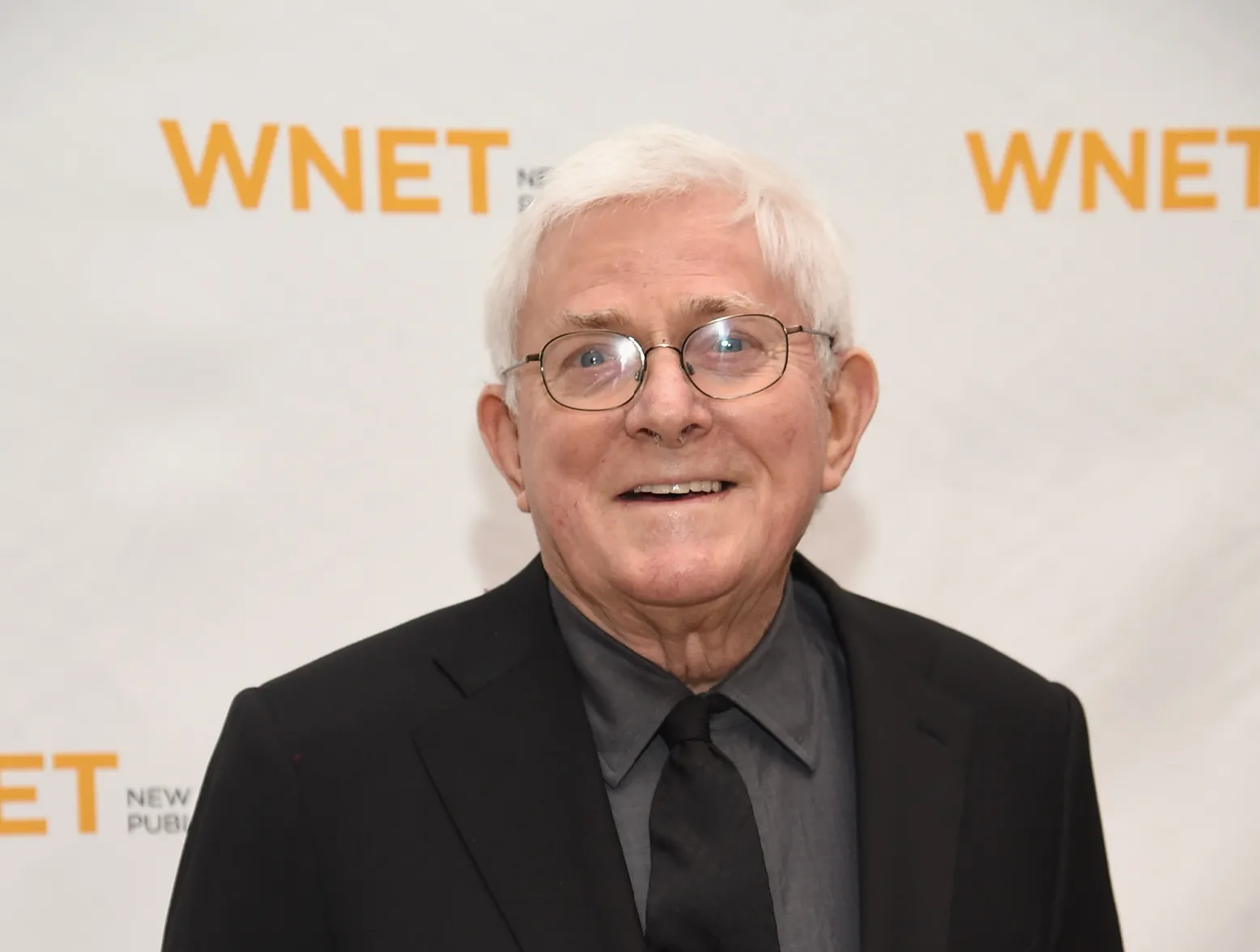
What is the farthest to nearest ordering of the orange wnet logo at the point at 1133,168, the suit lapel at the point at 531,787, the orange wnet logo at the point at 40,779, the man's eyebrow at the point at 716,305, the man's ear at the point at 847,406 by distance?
the orange wnet logo at the point at 1133,168
the orange wnet logo at the point at 40,779
the man's ear at the point at 847,406
the man's eyebrow at the point at 716,305
the suit lapel at the point at 531,787

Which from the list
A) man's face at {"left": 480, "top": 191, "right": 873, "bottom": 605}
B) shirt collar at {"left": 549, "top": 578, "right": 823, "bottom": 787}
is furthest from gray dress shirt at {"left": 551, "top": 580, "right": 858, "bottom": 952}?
man's face at {"left": 480, "top": 191, "right": 873, "bottom": 605}

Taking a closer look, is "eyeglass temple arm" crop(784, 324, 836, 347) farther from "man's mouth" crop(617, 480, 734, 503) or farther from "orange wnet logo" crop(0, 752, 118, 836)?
"orange wnet logo" crop(0, 752, 118, 836)

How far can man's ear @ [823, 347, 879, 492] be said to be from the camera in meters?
1.47

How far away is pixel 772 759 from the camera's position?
4.50ft

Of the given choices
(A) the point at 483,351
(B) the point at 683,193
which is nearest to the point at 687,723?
(B) the point at 683,193

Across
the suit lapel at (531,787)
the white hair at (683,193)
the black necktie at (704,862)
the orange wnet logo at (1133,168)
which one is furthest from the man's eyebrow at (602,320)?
the orange wnet logo at (1133,168)

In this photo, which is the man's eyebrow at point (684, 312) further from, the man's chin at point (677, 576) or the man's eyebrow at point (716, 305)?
the man's chin at point (677, 576)

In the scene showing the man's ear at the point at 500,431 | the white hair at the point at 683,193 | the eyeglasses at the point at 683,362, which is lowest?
the man's ear at the point at 500,431

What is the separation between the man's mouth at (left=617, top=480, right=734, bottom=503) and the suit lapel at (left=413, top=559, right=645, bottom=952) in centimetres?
22

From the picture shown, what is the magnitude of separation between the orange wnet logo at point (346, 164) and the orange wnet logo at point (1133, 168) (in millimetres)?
865

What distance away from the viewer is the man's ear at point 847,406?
147 cm

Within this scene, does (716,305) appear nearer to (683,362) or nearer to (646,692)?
(683,362)

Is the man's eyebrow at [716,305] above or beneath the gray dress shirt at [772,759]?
above

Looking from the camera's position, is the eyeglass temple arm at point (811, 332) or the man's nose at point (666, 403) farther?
the eyeglass temple arm at point (811, 332)
